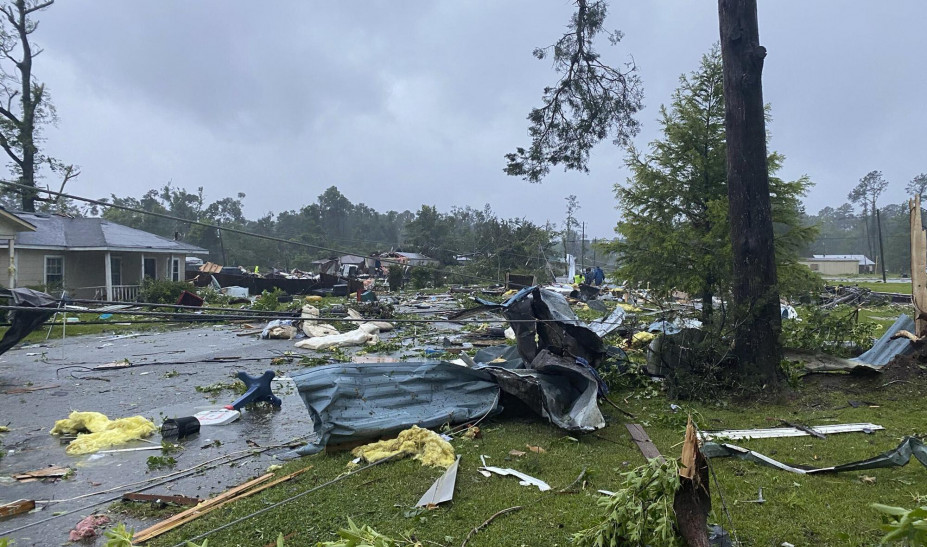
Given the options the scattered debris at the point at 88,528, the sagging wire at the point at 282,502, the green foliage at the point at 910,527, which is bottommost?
the scattered debris at the point at 88,528

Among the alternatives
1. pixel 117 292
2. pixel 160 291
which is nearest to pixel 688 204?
pixel 160 291

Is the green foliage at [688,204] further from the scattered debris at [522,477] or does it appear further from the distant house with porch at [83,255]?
the distant house with porch at [83,255]

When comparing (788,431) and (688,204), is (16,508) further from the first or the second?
(688,204)

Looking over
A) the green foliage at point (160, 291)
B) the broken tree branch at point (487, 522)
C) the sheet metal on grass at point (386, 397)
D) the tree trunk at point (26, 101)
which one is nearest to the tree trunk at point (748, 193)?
the sheet metal on grass at point (386, 397)

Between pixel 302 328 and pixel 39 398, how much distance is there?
8037 mm

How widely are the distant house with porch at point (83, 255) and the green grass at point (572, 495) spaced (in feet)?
61.6

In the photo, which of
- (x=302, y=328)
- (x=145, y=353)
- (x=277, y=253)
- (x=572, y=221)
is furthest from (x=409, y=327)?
(x=572, y=221)

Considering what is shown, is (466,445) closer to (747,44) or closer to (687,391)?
(687,391)

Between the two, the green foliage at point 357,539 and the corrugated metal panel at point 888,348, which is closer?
the green foliage at point 357,539

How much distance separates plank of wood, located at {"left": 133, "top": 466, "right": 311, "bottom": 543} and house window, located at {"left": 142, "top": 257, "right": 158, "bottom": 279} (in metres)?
23.3

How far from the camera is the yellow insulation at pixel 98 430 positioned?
5969 millimetres

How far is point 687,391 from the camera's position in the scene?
7.02 m

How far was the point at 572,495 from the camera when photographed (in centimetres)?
399

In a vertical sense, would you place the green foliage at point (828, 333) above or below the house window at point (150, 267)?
below
